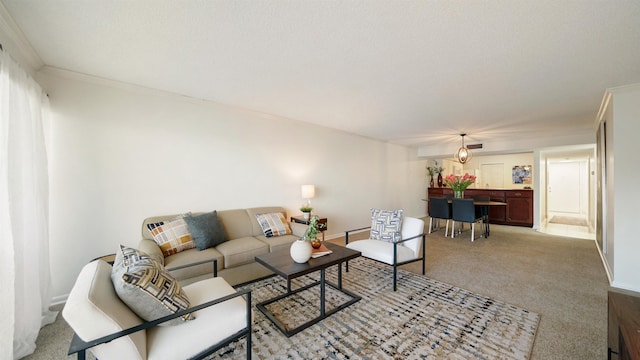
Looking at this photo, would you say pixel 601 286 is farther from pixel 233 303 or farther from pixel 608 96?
pixel 233 303

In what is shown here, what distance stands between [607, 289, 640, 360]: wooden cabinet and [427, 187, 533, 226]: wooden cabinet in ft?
18.6

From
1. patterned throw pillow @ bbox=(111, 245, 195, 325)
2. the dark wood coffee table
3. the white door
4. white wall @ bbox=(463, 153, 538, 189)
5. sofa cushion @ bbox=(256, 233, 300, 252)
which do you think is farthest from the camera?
the white door

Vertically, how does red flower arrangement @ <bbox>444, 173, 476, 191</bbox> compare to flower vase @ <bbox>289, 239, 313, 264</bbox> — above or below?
above

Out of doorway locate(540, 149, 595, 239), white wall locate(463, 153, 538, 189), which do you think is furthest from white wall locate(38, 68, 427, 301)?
doorway locate(540, 149, 595, 239)

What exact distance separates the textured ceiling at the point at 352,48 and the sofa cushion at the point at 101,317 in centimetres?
169

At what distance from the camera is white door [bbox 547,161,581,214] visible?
8.32 m

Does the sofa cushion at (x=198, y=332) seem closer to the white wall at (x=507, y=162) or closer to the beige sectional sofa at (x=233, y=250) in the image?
the beige sectional sofa at (x=233, y=250)

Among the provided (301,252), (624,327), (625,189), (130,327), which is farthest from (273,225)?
(625,189)

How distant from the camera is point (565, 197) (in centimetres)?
865

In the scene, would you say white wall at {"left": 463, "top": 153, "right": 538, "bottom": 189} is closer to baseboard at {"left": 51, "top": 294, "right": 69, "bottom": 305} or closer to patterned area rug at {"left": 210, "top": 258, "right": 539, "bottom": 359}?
patterned area rug at {"left": 210, "top": 258, "right": 539, "bottom": 359}

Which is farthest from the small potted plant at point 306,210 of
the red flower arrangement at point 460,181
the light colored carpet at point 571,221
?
the light colored carpet at point 571,221

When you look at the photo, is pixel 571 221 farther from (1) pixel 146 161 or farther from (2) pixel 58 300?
(2) pixel 58 300

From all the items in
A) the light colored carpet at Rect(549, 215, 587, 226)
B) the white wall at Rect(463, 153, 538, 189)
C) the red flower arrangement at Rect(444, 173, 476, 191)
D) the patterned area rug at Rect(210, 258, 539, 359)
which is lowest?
the patterned area rug at Rect(210, 258, 539, 359)

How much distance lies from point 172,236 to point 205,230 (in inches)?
13.3
